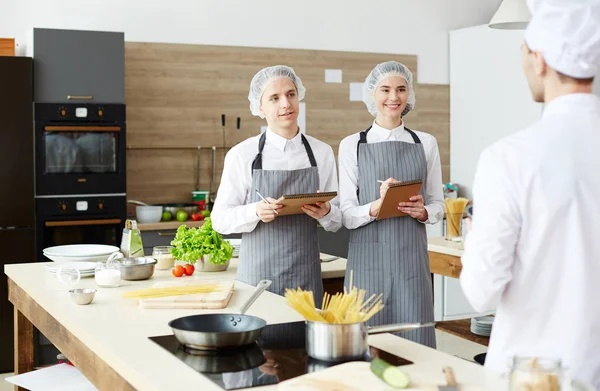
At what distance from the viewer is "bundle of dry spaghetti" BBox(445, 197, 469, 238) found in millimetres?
Result: 4965

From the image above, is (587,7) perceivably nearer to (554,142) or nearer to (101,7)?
(554,142)

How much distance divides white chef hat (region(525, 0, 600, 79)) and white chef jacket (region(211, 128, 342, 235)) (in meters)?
1.81

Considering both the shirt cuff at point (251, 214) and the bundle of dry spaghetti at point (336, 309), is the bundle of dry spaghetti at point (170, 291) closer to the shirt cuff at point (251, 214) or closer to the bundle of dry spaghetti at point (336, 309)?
the shirt cuff at point (251, 214)

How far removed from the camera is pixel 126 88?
21.8ft

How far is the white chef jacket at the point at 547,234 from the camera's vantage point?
1939 millimetres

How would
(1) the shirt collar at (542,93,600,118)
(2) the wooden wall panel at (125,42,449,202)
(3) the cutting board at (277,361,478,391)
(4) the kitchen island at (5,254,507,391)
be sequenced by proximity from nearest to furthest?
(3) the cutting board at (277,361,478,391) < (1) the shirt collar at (542,93,600,118) < (4) the kitchen island at (5,254,507,391) < (2) the wooden wall panel at (125,42,449,202)

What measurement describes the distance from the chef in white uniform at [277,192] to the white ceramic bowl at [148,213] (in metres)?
2.56

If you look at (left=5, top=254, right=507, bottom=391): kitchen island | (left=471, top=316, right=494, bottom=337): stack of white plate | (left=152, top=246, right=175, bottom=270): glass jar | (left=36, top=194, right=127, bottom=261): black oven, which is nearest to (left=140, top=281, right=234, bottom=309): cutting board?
(left=5, top=254, right=507, bottom=391): kitchen island

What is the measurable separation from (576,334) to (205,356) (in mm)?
966

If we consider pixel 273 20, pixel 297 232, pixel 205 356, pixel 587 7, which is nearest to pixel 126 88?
pixel 273 20

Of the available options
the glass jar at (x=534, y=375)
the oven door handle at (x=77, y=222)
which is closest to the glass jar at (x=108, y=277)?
the glass jar at (x=534, y=375)

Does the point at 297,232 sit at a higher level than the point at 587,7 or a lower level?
lower

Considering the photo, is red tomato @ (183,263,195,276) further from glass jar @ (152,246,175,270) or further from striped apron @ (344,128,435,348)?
striped apron @ (344,128,435,348)

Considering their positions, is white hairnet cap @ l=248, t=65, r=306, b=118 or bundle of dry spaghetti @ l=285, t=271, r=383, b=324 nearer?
bundle of dry spaghetti @ l=285, t=271, r=383, b=324
